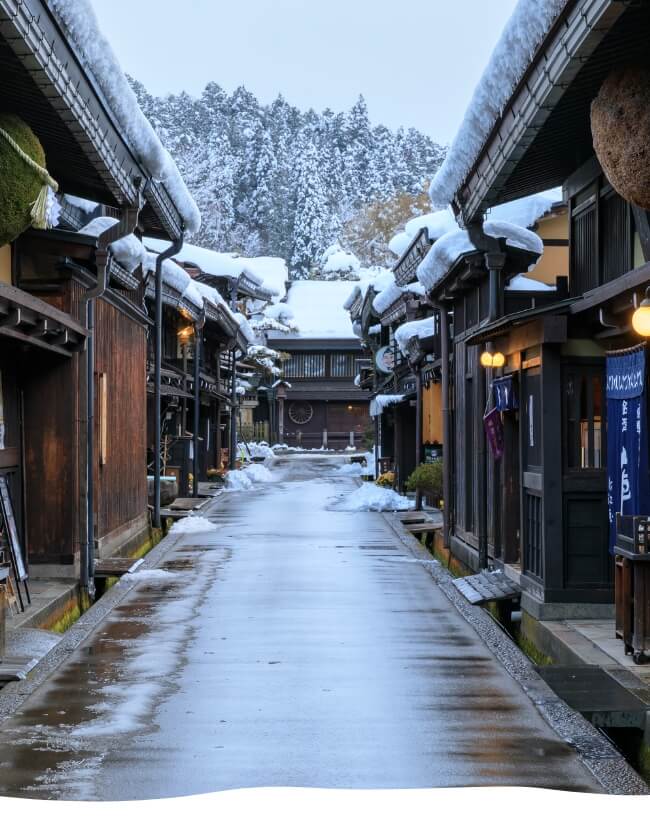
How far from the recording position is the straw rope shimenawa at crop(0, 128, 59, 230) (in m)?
9.36

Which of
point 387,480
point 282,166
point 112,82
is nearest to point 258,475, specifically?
point 387,480

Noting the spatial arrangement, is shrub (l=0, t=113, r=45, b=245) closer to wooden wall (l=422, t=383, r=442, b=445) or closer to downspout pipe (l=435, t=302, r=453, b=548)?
downspout pipe (l=435, t=302, r=453, b=548)

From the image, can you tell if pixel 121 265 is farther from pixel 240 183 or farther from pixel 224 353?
pixel 240 183

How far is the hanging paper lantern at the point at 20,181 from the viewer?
933cm

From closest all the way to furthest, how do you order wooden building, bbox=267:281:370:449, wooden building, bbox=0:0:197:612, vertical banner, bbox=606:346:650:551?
wooden building, bbox=0:0:197:612
vertical banner, bbox=606:346:650:551
wooden building, bbox=267:281:370:449

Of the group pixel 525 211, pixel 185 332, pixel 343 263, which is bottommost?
pixel 185 332

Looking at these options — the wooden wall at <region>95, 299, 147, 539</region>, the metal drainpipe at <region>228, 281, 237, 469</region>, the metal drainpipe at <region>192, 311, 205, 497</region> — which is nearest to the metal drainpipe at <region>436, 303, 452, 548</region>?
the wooden wall at <region>95, 299, 147, 539</region>

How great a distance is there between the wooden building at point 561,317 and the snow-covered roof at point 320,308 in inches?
2218

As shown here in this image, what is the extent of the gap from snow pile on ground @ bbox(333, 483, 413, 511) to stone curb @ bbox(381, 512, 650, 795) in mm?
14318

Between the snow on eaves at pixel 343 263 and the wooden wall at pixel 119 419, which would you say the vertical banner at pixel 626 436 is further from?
the snow on eaves at pixel 343 263

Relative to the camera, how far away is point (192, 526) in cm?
2286

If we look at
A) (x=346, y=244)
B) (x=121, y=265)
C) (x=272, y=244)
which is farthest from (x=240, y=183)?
(x=121, y=265)

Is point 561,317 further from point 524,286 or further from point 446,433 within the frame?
point 446,433

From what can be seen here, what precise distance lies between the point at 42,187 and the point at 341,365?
64.9m
